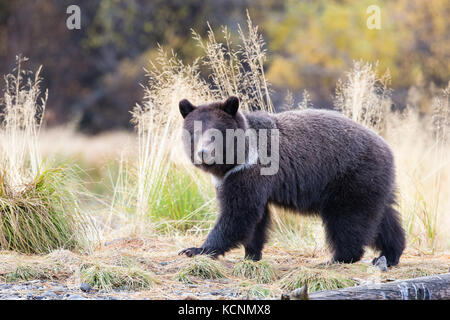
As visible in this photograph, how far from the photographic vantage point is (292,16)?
26547 mm

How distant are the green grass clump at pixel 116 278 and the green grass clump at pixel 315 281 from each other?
116 cm

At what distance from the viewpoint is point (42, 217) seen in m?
6.45

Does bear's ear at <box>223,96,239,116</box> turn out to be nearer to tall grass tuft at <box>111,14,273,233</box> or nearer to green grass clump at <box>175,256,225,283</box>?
green grass clump at <box>175,256,225,283</box>

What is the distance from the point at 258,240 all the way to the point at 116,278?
194 cm

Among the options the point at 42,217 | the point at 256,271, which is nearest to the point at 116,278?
the point at 256,271

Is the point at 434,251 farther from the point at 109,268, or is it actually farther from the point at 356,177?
the point at 109,268

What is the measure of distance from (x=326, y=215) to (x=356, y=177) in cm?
50

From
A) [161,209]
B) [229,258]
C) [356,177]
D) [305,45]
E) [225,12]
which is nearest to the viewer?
[356,177]

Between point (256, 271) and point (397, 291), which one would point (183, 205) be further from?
point (397, 291)

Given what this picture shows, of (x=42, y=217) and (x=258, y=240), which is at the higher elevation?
(x=42, y=217)

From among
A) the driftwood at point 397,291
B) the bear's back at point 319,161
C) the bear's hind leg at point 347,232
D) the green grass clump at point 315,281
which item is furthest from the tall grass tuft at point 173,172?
the driftwood at point 397,291

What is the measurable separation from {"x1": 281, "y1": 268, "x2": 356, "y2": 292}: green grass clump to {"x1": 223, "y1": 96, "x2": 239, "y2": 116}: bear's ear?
67.9 inches

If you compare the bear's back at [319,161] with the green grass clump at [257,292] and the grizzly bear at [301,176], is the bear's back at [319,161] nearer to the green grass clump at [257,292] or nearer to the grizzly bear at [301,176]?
the grizzly bear at [301,176]
